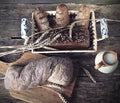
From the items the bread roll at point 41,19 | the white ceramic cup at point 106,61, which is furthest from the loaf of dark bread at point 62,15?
the white ceramic cup at point 106,61

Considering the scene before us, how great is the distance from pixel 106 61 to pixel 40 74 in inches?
8.9

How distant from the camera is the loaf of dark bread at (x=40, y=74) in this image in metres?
1.14

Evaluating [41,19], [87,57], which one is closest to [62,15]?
[41,19]

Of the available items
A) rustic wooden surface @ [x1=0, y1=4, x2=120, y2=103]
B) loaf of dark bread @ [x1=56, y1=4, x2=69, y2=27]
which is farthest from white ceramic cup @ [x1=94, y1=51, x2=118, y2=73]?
loaf of dark bread @ [x1=56, y1=4, x2=69, y2=27]

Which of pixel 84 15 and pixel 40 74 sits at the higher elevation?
pixel 84 15

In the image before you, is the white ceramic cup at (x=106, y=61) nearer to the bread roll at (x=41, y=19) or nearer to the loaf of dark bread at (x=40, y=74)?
the loaf of dark bread at (x=40, y=74)

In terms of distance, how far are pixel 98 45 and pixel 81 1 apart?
20 centimetres

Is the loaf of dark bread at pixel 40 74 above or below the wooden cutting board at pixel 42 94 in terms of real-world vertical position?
above

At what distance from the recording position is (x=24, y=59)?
1.21 metres

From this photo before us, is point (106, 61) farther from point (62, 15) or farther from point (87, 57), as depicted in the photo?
point (62, 15)

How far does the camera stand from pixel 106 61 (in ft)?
3.74

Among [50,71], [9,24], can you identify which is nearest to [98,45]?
[50,71]

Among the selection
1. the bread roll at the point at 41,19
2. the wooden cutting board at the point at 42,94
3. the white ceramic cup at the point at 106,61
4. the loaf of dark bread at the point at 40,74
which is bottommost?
the wooden cutting board at the point at 42,94

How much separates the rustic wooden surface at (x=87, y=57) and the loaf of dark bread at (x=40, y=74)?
0.21 ft
